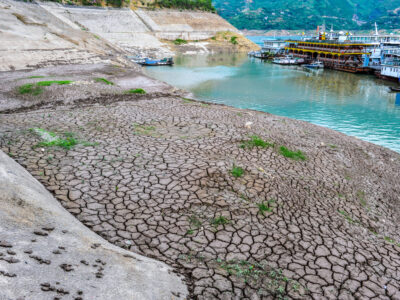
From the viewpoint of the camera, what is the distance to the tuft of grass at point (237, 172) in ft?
29.1

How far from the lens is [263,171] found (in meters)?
9.53

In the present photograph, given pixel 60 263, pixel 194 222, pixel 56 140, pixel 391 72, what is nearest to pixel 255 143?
pixel 194 222

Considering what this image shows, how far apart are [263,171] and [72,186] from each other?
5313 mm

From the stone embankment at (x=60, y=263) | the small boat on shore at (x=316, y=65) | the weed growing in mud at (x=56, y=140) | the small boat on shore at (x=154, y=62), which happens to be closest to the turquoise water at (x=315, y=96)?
the small boat on shore at (x=154, y=62)

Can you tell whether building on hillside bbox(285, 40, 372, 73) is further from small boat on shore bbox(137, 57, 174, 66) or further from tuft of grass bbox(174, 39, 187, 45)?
tuft of grass bbox(174, 39, 187, 45)

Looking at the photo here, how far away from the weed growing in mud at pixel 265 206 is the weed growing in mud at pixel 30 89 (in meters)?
16.8

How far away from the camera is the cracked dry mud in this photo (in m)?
5.87

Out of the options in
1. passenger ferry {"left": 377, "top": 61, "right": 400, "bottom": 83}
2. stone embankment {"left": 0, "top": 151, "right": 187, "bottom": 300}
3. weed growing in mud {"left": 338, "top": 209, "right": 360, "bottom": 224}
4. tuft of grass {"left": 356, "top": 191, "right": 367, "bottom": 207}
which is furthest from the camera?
passenger ferry {"left": 377, "top": 61, "right": 400, "bottom": 83}

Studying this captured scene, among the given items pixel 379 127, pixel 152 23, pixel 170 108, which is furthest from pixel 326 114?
pixel 152 23

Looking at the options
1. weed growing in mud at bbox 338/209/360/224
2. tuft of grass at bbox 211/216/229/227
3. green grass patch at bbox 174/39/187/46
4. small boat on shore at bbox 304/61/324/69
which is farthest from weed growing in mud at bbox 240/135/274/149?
green grass patch at bbox 174/39/187/46

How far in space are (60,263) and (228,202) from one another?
13.7ft

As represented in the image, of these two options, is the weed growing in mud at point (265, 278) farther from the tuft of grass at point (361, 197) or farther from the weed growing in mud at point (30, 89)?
the weed growing in mud at point (30, 89)

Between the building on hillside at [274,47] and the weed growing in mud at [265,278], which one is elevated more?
the building on hillside at [274,47]

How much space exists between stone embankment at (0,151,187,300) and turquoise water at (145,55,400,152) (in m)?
17.0
